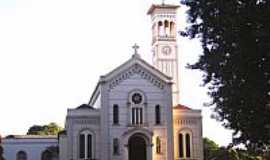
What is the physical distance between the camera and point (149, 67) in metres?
49.0

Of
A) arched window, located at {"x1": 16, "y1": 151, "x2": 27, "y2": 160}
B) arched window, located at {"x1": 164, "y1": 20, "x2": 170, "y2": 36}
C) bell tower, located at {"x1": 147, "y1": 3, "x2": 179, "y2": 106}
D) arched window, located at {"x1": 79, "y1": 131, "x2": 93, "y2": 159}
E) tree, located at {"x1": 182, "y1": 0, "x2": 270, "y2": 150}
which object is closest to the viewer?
tree, located at {"x1": 182, "y1": 0, "x2": 270, "y2": 150}

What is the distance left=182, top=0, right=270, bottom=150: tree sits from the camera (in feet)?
61.7

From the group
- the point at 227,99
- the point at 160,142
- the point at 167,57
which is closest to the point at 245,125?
the point at 227,99

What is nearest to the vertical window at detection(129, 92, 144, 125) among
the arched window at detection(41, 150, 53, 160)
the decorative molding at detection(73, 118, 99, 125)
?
the decorative molding at detection(73, 118, 99, 125)

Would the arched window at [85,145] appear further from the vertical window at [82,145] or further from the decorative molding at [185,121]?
the decorative molding at [185,121]

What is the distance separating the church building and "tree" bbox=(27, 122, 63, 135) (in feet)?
99.4

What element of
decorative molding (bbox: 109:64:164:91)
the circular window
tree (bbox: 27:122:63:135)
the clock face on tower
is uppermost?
the clock face on tower

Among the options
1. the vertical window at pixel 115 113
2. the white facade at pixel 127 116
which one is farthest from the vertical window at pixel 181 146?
the vertical window at pixel 115 113

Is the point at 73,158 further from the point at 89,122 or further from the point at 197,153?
the point at 197,153

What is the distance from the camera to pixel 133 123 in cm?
4809

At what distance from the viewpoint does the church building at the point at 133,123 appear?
Answer: 47.8 metres

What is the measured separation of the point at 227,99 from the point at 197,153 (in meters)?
29.2

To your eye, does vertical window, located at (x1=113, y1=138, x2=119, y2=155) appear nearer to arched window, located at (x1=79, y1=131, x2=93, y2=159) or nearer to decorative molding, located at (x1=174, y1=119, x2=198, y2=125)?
arched window, located at (x1=79, y1=131, x2=93, y2=159)

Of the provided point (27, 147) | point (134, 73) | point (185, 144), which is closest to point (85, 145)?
point (134, 73)
